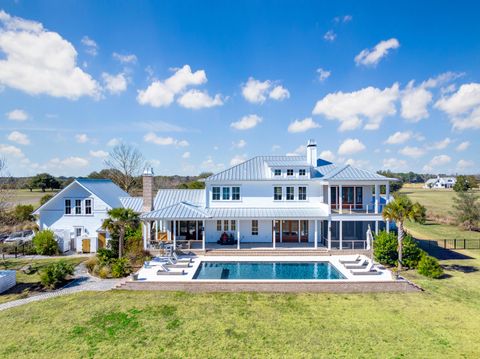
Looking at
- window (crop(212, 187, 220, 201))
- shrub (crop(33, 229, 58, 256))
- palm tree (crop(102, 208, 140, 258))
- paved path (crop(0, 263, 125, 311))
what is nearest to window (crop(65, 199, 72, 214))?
shrub (crop(33, 229, 58, 256))

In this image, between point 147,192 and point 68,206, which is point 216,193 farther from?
point 68,206

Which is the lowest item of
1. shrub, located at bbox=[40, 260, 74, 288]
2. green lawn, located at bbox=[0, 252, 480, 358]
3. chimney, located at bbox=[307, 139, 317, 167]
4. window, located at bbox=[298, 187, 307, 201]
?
green lawn, located at bbox=[0, 252, 480, 358]

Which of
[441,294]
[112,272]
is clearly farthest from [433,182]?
[112,272]

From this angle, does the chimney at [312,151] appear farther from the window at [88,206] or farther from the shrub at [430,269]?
the window at [88,206]

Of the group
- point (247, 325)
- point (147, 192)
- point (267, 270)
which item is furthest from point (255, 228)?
point (247, 325)

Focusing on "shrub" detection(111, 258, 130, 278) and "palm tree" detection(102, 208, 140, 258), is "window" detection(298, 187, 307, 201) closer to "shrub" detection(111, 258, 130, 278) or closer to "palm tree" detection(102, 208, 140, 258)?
"palm tree" detection(102, 208, 140, 258)
